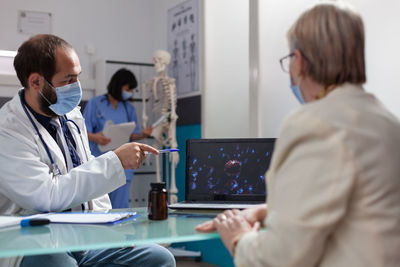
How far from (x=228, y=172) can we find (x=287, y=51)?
4.56 ft

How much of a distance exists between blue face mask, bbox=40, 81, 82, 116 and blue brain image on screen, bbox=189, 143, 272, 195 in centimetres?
57

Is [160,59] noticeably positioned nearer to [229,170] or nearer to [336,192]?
[229,170]

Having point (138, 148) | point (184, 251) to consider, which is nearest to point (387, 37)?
point (138, 148)

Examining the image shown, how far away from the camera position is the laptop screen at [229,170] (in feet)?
5.60

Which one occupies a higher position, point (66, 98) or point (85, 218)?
point (66, 98)

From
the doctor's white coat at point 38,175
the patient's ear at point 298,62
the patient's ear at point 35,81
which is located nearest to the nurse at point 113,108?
the patient's ear at point 35,81

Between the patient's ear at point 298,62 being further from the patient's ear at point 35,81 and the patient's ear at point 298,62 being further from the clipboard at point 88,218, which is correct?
the patient's ear at point 35,81

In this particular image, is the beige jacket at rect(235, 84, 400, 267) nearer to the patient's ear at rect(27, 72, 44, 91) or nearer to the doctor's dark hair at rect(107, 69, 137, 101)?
the patient's ear at rect(27, 72, 44, 91)

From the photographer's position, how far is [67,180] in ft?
5.48

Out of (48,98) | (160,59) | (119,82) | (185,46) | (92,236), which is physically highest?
(185,46)

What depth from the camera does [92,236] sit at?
1242 millimetres

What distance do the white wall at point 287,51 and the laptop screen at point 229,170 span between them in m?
0.89

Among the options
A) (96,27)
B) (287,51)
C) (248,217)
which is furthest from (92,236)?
(96,27)

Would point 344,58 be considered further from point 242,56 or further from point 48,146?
point 242,56
